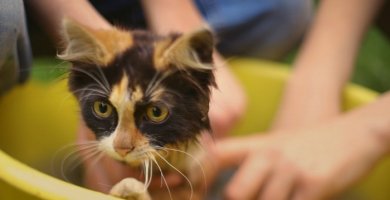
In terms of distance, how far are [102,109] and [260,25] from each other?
15.1 inches

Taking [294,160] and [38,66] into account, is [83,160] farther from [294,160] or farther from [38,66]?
[294,160]

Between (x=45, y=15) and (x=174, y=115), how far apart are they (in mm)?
110

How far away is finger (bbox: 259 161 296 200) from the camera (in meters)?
0.51

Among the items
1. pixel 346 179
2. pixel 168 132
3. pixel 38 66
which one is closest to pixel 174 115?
pixel 168 132

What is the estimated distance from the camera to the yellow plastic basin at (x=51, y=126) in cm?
40

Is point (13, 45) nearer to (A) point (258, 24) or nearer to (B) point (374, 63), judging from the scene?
(A) point (258, 24)

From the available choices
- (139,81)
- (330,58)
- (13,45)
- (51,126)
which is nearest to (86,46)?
(139,81)

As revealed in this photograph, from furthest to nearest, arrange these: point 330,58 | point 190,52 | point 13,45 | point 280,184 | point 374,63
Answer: point 374,63 → point 330,58 → point 280,184 → point 13,45 → point 190,52

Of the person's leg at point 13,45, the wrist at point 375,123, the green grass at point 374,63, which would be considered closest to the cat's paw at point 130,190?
the person's leg at point 13,45

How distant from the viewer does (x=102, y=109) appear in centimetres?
30

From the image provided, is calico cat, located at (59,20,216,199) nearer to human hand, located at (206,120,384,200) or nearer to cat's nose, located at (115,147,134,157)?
cat's nose, located at (115,147,134,157)

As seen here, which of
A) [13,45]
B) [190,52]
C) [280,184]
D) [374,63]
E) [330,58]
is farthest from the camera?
[374,63]

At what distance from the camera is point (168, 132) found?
0.31 meters

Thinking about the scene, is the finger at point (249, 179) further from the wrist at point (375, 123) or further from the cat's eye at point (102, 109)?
the cat's eye at point (102, 109)
